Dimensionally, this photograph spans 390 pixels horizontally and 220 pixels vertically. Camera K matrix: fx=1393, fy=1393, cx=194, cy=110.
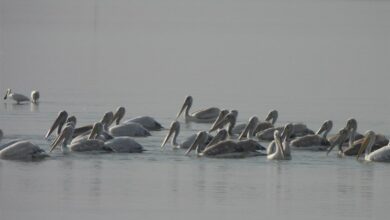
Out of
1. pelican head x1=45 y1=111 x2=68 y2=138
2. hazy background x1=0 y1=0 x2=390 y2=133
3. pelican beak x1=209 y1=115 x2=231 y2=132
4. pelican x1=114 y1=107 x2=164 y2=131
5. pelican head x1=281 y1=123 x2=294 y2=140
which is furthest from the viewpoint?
hazy background x1=0 y1=0 x2=390 y2=133

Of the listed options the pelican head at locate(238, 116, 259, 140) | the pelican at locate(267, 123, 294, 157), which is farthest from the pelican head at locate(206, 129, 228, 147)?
the pelican head at locate(238, 116, 259, 140)

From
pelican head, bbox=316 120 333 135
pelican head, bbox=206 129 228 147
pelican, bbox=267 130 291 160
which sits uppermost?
pelican head, bbox=316 120 333 135

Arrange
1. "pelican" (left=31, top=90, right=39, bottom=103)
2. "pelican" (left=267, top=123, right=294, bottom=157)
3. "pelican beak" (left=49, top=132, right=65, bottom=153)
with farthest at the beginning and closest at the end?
"pelican" (left=31, top=90, right=39, bottom=103), "pelican beak" (left=49, top=132, right=65, bottom=153), "pelican" (left=267, top=123, right=294, bottom=157)

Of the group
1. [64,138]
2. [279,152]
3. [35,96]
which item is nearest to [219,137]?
[279,152]

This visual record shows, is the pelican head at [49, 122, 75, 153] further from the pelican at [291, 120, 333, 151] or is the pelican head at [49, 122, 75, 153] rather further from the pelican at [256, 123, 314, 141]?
the pelican at [256, 123, 314, 141]

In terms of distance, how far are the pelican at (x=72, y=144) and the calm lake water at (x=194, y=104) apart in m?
0.38

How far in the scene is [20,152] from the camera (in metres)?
17.7

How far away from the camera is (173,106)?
25.9 m

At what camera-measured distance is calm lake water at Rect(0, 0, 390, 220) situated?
14539 mm

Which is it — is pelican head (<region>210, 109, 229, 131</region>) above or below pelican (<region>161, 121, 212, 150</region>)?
above

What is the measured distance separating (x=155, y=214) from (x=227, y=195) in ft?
5.00

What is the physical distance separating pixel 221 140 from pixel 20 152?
307 cm

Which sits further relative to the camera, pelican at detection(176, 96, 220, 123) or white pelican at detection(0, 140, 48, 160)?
pelican at detection(176, 96, 220, 123)

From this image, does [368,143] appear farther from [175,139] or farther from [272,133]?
[175,139]
